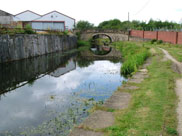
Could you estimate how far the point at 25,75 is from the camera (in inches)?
561

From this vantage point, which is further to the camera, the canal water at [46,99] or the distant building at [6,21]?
the distant building at [6,21]

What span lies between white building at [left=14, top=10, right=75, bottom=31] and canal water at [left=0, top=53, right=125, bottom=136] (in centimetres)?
3564

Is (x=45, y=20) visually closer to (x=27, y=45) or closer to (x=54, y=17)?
(x=54, y=17)

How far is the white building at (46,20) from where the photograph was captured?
49.3 m

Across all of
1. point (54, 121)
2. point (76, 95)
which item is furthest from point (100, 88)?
point (54, 121)

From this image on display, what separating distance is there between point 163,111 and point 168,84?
2.94 meters

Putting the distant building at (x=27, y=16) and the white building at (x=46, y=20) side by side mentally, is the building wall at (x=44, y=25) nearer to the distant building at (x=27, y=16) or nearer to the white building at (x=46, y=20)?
the white building at (x=46, y=20)

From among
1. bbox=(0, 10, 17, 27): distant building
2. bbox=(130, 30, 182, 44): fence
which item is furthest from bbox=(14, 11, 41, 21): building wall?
bbox=(130, 30, 182, 44): fence

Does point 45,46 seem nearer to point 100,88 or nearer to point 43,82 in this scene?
point 43,82

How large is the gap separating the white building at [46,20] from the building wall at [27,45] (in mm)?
18227

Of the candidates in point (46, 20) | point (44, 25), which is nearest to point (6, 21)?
point (44, 25)

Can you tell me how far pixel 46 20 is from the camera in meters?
49.4

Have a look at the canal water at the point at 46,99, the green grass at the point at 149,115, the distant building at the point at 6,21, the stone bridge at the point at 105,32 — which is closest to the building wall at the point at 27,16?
the stone bridge at the point at 105,32

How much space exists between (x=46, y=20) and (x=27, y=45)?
2970 cm
